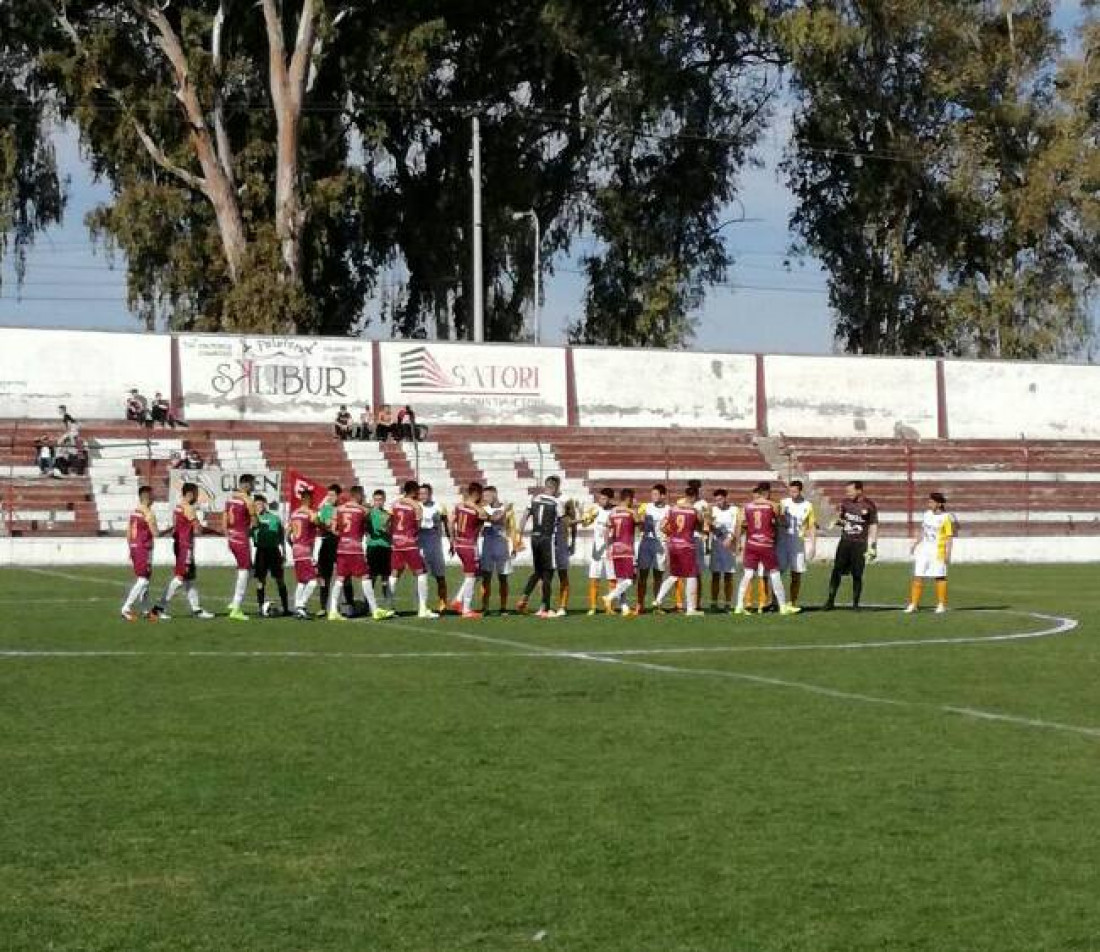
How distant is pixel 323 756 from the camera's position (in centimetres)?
1332

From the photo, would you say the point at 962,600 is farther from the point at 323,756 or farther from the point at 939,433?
the point at 939,433

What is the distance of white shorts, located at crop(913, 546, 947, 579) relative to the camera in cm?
2883

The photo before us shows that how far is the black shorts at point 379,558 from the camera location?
1113 inches

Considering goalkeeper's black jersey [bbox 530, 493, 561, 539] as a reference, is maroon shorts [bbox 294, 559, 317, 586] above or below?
below

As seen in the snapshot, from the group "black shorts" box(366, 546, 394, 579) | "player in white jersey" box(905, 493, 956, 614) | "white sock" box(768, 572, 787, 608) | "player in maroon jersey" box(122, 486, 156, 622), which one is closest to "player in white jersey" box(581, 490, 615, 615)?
"white sock" box(768, 572, 787, 608)

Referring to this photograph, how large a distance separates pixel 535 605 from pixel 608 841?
20.3 m

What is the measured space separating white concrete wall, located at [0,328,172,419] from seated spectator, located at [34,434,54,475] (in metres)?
2.88

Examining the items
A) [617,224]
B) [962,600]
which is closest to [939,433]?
[617,224]

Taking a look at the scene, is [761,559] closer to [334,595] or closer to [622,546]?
[622,546]

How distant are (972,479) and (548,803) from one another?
44.2 metres

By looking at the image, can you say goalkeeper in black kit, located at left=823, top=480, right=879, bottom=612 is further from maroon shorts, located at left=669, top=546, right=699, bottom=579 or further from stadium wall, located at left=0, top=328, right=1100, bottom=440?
stadium wall, located at left=0, top=328, right=1100, bottom=440

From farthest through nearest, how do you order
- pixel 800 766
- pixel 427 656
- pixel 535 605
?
pixel 535 605
pixel 427 656
pixel 800 766

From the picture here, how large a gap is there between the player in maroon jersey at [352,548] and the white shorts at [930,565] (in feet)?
24.6

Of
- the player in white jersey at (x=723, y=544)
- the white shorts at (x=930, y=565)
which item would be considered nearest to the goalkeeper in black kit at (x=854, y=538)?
the white shorts at (x=930, y=565)
